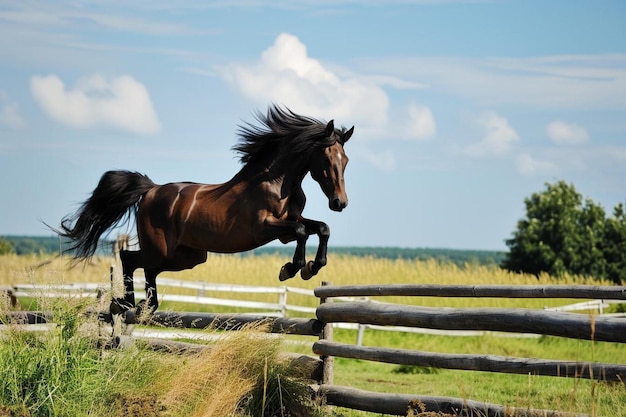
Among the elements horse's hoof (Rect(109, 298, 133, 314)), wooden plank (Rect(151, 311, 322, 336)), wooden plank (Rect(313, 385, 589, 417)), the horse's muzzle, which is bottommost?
wooden plank (Rect(313, 385, 589, 417))

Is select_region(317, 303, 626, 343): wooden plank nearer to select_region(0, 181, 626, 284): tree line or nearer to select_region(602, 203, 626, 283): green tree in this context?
select_region(0, 181, 626, 284): tree line

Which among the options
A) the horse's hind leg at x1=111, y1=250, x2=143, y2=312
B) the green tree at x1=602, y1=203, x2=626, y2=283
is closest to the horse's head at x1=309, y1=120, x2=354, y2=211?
the horse's hind leg at x1=111, y1=250, x2=143, y2=312

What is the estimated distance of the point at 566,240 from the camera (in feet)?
118

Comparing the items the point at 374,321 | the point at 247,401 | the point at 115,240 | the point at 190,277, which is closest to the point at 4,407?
the point at 247,401

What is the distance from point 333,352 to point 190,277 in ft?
50.5

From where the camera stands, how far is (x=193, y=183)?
26.9ft

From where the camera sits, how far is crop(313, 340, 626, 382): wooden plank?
6.16 m

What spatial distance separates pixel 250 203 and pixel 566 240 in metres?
30.8

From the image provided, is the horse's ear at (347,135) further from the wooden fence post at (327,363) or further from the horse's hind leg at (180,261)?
the wooden fence post at (327,363)

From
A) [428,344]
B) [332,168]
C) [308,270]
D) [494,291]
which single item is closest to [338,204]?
[332,168]

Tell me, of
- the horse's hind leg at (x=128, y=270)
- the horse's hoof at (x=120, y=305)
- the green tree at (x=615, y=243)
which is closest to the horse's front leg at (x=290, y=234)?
the horse's hind leg at (x=128, y=270)

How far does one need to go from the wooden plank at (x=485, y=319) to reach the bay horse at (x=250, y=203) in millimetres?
990

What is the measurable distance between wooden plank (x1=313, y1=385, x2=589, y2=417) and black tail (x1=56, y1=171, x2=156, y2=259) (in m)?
2.69

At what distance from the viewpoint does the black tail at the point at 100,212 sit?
870cm
